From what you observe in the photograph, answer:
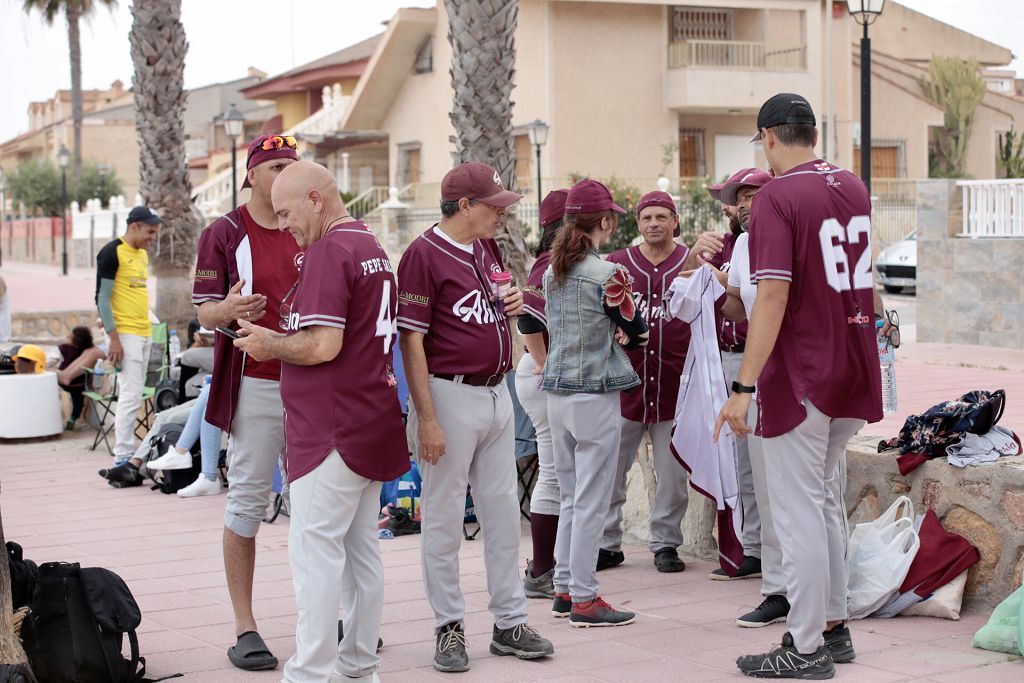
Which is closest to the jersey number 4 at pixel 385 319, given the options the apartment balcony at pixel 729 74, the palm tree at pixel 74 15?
the apartment balcony at pixel 729 74

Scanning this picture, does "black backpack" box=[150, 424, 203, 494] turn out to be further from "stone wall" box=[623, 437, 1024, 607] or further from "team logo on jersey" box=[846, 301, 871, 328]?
"team logo on jersey" box=[846, 301, 871, 328]

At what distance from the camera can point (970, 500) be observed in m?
6.00

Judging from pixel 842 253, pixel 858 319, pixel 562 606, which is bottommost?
pixel 562 606

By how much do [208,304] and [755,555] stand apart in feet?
10.3

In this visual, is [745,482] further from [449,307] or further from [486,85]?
[486,85]

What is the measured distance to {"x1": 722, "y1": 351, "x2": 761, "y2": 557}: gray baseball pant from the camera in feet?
22.7

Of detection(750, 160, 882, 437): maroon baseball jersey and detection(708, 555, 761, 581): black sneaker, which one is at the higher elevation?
detection(750, 160, 882, 437): maroon baseball jersey

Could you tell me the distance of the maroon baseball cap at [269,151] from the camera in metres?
5.52

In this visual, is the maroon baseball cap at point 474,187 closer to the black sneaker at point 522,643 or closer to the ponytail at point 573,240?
the ponytail at point 573,240

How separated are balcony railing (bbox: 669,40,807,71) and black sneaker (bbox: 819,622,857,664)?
3142 cm

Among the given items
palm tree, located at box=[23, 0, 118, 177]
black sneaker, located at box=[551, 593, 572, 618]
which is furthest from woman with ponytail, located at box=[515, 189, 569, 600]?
palm tree, located at box=[23, 0, 118, 177]

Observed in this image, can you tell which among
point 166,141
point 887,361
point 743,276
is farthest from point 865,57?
point 743,276

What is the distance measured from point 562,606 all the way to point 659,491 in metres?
1.19

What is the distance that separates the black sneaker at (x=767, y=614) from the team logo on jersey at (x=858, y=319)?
4.98ft
